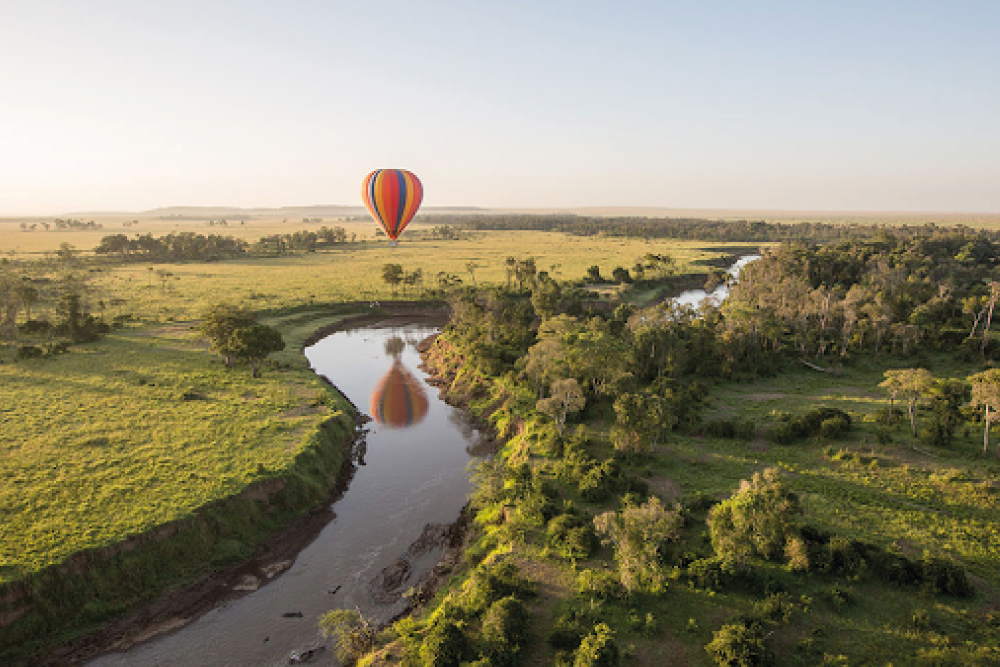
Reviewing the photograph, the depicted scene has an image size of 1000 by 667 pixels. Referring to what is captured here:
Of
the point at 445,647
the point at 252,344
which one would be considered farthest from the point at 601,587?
the point at 252,344

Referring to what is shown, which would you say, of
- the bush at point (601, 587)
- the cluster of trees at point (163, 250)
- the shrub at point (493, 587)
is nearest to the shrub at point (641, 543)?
the bush at point (601, 587)

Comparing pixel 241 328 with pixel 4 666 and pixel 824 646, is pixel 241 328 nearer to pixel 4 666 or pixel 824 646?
pixel 4 666

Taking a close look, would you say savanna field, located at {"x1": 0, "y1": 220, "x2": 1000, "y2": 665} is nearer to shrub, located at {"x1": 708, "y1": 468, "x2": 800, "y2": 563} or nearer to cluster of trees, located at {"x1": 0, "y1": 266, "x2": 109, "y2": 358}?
shrub, located at {"x1": 708, "y1": 468, "x2": 800, "y2": 563}

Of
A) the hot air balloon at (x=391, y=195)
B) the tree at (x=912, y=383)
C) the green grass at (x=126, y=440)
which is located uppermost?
the hot air balloon at (x=391, y=195)

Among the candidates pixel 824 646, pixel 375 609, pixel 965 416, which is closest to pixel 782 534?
pixel 824 646

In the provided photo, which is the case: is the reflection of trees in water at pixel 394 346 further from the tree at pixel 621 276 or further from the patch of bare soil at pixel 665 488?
the tree at pixel 621 276

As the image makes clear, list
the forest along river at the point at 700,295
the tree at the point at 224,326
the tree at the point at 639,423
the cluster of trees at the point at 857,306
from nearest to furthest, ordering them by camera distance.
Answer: the tree at the point at 639,423, the tree at the point at 224,326, the cluster of trees at the point at 857,306, the forest along river at the point at 700,295

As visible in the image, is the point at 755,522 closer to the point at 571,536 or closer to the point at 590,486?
the point at 571,536

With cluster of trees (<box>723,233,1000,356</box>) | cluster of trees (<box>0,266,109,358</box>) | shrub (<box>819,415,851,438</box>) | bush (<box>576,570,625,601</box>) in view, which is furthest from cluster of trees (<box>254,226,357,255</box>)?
bush (<box>576,570,625,601</box>)
